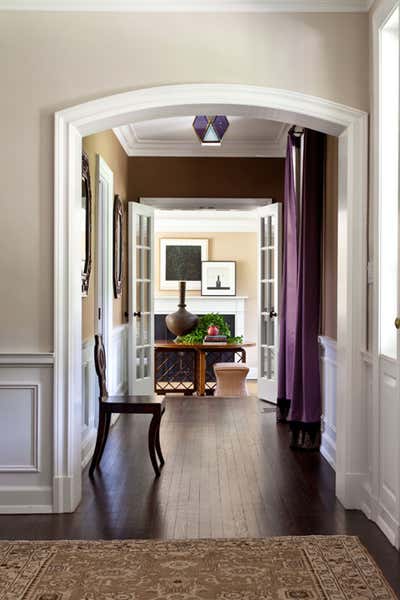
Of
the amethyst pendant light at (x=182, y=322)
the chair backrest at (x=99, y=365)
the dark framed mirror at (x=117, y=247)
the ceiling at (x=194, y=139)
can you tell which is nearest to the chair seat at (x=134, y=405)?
the chair backrest at (x=99, y=365)

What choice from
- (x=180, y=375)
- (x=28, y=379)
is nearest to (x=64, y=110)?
(x=28, y=379)

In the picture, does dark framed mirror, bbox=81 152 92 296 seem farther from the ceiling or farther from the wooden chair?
the ceiling

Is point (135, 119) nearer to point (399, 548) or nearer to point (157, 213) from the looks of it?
point (399, 548)

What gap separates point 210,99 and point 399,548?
260 cm

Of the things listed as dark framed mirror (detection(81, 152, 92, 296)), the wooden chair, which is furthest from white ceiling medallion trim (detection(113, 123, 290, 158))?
the wooden chair

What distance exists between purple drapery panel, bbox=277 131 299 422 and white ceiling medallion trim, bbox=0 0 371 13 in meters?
2.22

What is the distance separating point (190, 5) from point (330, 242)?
206cm

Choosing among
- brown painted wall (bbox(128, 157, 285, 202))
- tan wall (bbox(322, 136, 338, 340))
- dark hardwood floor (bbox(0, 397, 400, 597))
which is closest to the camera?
dark hardwood floor (bbox(0, 397, 400, 597))

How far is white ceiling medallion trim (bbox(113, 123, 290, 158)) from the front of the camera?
827cm

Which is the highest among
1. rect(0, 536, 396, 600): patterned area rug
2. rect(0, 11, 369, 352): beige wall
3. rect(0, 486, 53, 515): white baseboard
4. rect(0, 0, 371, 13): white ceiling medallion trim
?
rect(0, 0, 371, 13): white ceiling medallion trim

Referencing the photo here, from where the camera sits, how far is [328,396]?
5.37 m

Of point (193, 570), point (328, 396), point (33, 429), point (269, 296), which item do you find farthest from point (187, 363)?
point (193, 570)

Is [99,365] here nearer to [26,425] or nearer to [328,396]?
[26,425]

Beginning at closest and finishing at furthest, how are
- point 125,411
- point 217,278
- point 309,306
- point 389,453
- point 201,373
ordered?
point 389,453 → point 125,411 → point 309,306 → point 201,373 → point 217,278
